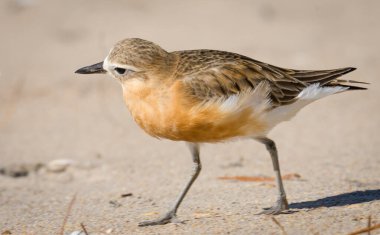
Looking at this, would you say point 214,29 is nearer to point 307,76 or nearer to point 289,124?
point 289,124

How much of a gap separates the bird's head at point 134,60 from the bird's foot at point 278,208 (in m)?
1.58

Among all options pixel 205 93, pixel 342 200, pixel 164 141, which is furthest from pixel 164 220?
pixel 164 141

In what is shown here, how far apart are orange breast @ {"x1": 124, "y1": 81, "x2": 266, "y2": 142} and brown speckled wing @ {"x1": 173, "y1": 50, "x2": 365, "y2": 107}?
151 millimetres

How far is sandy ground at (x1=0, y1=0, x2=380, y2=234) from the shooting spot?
6.66 meters

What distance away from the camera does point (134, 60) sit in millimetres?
6465

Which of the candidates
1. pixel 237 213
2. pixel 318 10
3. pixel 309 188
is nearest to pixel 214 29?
pixel 318 10

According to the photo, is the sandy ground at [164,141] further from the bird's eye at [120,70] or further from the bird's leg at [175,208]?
the bird's eye at [120,70]

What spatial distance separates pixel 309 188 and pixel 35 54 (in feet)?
27.0

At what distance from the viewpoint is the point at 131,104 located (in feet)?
21.0

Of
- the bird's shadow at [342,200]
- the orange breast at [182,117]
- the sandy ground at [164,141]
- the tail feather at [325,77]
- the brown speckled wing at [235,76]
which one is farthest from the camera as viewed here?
the tail feather at [325,77]

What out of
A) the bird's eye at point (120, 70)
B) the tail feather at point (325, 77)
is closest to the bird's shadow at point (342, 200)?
the tail feather at point (325, 77)

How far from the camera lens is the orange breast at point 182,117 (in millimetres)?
6129

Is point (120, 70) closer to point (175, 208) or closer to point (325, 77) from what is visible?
point (175, 208)

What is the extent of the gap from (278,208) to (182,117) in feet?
3.95
